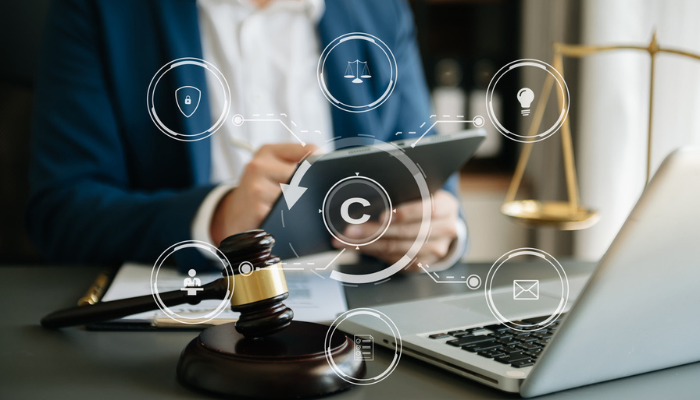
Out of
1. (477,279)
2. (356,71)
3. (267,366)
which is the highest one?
(356,71)

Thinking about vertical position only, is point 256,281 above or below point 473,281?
above

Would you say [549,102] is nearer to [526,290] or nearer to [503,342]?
[526,290]

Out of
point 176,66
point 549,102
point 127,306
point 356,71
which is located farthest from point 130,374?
point 549,102

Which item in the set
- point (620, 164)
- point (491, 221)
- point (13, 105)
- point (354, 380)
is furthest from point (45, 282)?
point (491, 221)

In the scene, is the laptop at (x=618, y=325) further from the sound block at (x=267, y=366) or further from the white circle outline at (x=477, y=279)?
the white circle outline at (x=477, y=279)

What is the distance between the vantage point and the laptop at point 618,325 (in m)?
0.28

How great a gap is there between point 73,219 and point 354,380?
57cm

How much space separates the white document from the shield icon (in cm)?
21

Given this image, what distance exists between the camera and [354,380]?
0.36 metres

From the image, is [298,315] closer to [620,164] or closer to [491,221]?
[620,164]

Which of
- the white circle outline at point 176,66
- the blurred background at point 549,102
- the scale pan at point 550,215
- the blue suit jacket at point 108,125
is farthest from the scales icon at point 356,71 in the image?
the blurred background at point 549,102

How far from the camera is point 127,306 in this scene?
41 cm

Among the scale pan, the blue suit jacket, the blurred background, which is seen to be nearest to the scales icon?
the blue suit jacket

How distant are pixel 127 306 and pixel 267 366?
127 millimetres
